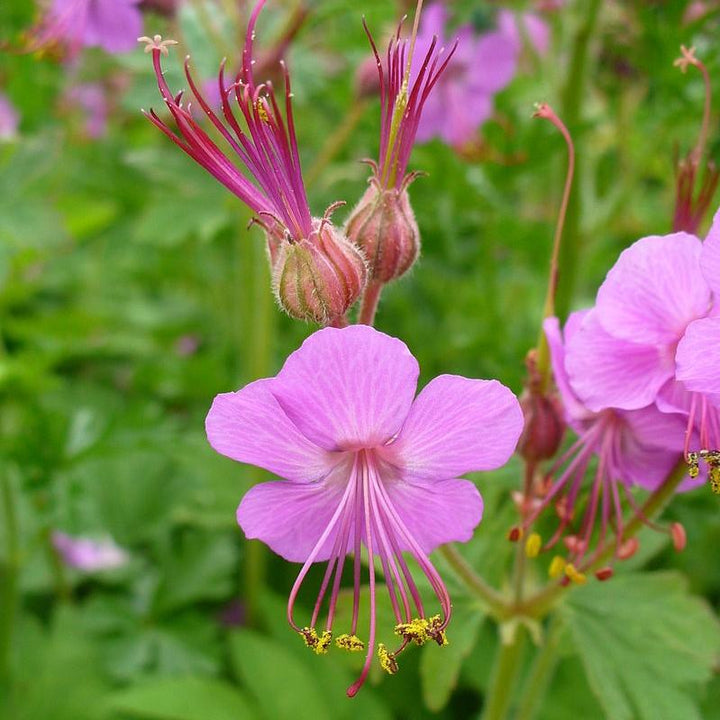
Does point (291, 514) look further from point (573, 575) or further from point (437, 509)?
point (573, 575)

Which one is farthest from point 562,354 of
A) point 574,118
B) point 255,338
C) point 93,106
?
point 93,106

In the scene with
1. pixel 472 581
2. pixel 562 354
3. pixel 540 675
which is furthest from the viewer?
pixel 540 675

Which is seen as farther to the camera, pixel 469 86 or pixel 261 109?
pixel 469 86

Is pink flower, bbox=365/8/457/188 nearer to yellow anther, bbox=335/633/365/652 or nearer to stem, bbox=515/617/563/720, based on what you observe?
yellow anther, bbox=335/633/365/652

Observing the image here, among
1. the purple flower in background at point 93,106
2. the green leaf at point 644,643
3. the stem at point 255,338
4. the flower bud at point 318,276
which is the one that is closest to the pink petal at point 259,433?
the flower bud at point 318,276

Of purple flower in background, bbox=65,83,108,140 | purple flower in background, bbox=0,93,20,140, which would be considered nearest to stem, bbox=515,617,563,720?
purple flower in background, bbox=0,93,20,140

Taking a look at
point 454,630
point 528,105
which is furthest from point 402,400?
point 528,105
